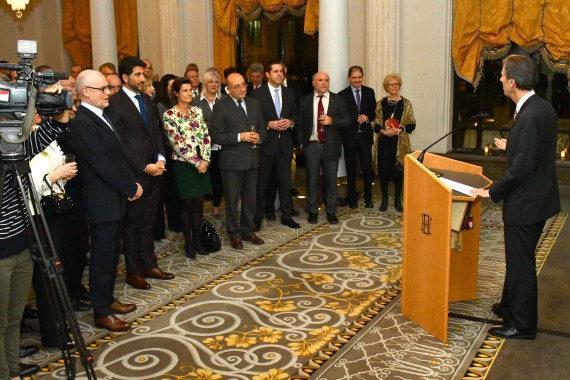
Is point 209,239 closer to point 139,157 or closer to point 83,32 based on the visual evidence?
point 139,157

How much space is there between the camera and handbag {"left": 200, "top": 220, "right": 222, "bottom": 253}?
6.34 m

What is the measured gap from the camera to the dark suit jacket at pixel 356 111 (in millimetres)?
7840

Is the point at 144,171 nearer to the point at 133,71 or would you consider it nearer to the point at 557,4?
the point at 133,71

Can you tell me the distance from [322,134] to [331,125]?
5.5 inches

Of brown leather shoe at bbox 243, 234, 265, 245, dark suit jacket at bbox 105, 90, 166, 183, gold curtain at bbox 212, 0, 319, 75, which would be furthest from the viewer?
gold curtain at bbox 212, 0, 319, 75

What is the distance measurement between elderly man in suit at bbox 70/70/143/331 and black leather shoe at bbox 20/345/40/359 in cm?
46

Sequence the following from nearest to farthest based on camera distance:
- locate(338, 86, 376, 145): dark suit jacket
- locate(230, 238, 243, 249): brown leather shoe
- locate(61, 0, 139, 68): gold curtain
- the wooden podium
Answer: the wooden podium < locate(230, 238, 243, 249): brown leather shoe < locate(338, 86, 376, 145): dark suit jacket < locate(61, 0, 139, 68): gold curtain

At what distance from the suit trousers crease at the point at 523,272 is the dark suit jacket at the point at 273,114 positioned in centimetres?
320

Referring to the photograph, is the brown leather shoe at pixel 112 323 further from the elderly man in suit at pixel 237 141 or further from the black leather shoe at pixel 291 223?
the black leather shoe at pixel 291 223

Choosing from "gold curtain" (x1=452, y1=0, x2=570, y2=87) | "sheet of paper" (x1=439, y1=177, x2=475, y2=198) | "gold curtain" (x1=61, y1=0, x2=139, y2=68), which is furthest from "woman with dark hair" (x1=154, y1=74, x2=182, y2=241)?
"gold curtain" (x1=61, y1=0, x2=139, y2=68)

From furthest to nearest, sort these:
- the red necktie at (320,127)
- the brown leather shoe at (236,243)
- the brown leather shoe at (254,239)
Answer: the red necktie at (320,127), the brown leather shoe at (254,239), the brown leather shoe at (236,243)

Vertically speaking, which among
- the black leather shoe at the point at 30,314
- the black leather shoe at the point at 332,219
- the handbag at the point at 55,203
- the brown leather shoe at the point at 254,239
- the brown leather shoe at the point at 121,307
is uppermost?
the handbag at the point at 55,203

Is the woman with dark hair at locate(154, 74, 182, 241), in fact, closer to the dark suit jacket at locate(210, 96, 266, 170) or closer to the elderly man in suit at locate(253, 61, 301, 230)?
the dark suit jacket at locate(210, 96, 266, 170)

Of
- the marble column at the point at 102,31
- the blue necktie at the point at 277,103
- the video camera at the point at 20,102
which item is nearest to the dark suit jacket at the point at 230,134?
the blue necktie at the point at 277,103
